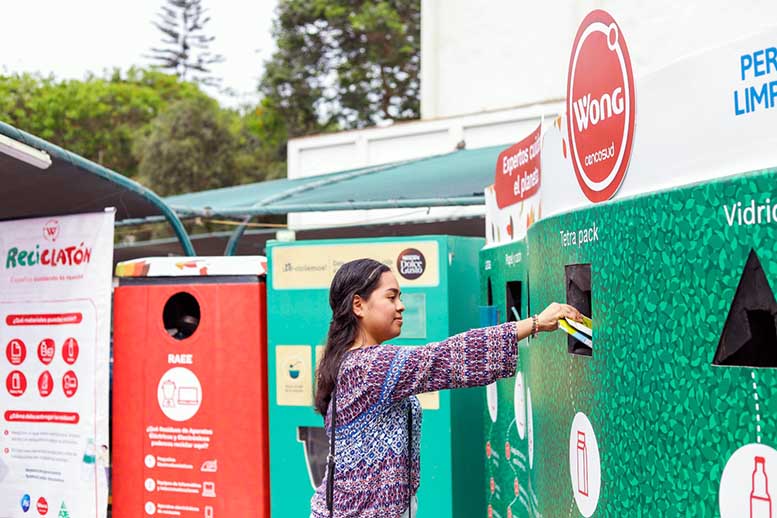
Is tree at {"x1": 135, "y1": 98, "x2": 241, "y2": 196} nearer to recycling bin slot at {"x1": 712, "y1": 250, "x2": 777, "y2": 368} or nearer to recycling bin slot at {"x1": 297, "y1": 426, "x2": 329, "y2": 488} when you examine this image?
recycling bin slot at {"x1": 297, "y1": 426, "x2": 329, "y2": 488}

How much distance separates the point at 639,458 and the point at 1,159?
3265mm

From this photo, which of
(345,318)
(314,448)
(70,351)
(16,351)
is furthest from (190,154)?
(345,318)

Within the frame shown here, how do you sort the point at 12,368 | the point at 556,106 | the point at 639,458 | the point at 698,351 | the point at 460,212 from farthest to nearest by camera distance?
the point at 556,106 → the point at 460,212 → the point at 12,368 → the point at 639,458 → the point at 698,351

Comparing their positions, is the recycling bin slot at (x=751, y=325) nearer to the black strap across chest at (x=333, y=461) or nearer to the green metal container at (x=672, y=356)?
the green metal container at (x=672, y=356)

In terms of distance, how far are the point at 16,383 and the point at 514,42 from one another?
1169 cm

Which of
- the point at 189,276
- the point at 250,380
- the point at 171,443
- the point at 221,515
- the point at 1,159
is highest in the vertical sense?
the point at 1,159

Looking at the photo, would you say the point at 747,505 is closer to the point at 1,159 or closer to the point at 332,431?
the point at 332,431

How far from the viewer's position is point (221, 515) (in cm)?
447

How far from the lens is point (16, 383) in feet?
15.8

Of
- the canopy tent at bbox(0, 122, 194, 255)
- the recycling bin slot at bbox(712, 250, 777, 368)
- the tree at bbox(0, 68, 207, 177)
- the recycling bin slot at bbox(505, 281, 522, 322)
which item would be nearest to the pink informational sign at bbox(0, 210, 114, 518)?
the canopy tent at bbox(0, 122, 194, 255)

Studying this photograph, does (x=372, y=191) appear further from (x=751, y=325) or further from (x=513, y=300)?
(x=751, y=325)

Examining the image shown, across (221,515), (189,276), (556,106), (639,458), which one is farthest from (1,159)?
(556,106)

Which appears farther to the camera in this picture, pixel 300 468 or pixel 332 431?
pixel 300 468

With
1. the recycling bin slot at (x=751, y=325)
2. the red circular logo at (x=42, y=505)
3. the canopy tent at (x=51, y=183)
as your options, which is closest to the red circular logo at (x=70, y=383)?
the red circular logo at (x=42, y=505)
